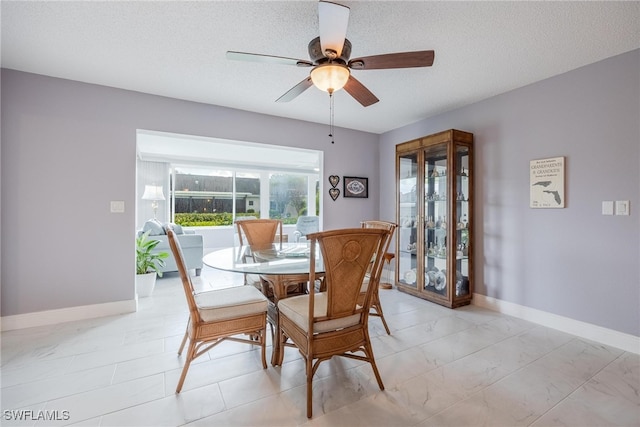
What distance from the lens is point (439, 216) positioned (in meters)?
3.57

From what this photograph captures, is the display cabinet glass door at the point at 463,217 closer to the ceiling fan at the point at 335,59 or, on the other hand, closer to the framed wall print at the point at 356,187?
the framed wall print at the point at 356,187

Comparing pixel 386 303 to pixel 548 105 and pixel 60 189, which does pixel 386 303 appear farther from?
pixel 60 189

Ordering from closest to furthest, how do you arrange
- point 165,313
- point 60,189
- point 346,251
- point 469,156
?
point 346,251, point 60,189, point 165,313, point 469,156

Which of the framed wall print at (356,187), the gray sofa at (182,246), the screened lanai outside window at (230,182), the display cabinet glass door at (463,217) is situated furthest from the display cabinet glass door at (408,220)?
the gray sofa at (182,246)

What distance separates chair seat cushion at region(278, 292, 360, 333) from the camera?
5.47ft

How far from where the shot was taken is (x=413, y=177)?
3791 millimetres

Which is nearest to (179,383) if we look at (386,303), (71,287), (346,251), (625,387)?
(346,251)

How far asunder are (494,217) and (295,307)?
263cm

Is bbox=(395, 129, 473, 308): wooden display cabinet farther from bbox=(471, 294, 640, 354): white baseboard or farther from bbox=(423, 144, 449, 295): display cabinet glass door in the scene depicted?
bbox=(471, 294, 640, 354): white baseboard

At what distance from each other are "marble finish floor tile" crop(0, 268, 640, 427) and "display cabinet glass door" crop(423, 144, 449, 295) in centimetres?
87

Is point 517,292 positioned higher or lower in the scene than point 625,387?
higher

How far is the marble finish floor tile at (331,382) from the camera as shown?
157 centimetres

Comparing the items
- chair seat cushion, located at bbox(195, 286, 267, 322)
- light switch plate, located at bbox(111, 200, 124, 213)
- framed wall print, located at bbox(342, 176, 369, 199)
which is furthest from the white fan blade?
framed wall print, located at bbox(342, 176, 369, 199)

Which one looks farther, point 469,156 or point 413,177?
point 413,177
